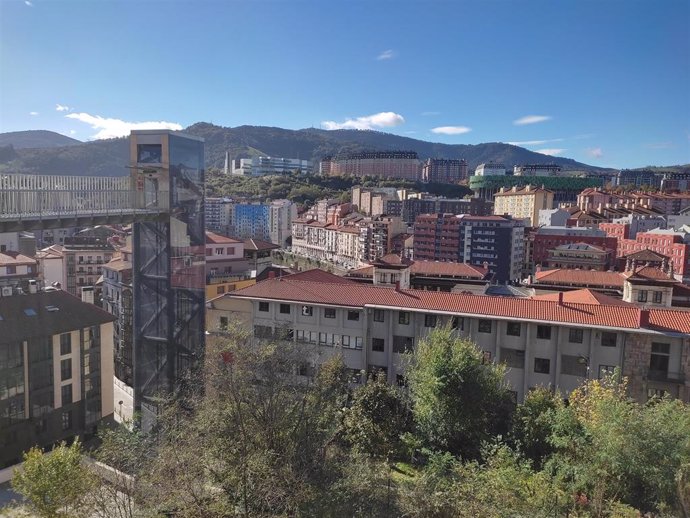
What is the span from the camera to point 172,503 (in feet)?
31.4

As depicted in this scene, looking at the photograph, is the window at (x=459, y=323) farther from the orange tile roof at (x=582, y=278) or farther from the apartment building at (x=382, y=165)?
the apartment building at (x=382, y=165)

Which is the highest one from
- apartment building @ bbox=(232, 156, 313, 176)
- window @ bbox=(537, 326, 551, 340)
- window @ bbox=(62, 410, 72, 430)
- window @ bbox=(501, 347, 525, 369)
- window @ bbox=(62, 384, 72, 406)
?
apartment building @ bbox=(232, 156, 313, 176)

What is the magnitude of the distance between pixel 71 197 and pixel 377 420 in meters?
11.3

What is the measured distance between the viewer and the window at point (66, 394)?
71.7 feet

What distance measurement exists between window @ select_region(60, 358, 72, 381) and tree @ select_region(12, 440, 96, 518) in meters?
11.8

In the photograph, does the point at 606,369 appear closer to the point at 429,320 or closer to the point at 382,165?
the point at 429,320

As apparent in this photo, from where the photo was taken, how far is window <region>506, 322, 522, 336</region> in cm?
2053

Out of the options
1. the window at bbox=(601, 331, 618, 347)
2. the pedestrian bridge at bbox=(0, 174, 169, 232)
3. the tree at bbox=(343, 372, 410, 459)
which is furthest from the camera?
the window at bbox=(601, 331, 618, 347)

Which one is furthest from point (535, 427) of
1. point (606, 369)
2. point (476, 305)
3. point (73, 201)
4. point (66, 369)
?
point (66, 369)

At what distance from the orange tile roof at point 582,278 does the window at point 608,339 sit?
55.4 ft

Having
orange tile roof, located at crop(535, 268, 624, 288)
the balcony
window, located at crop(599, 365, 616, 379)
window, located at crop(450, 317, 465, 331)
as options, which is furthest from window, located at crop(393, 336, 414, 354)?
orange tile roof, located at crop(535, 268, 624, 288)

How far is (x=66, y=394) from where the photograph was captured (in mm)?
21969

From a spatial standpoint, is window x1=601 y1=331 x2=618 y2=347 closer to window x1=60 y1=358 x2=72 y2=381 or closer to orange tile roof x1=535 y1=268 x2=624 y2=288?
orange tile roof x1=535 y1=268 x2=624 y2=288

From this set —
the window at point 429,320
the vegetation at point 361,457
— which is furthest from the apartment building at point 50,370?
the window at point 429,320
